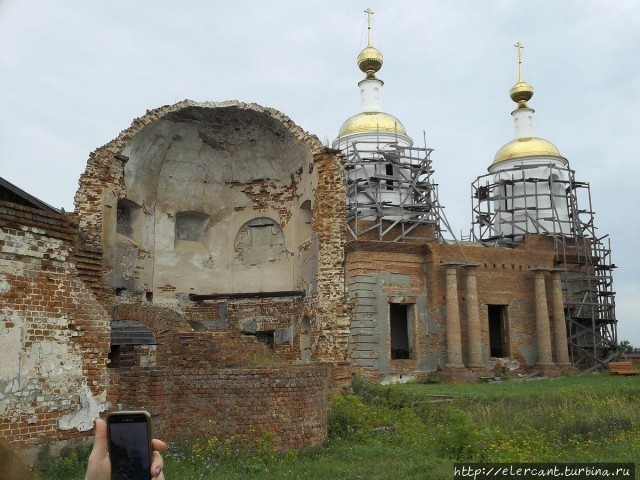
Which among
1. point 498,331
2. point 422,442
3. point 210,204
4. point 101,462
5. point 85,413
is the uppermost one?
point 210,204

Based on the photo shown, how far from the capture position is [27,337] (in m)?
7.84

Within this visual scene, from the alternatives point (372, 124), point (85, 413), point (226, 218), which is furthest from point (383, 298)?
point (85, 413)

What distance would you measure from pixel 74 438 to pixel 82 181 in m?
7.40

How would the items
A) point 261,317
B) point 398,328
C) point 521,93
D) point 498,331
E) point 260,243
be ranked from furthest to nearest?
1. point 521,93
2. point 498,331
3. point 398,328
4. point 260,243
5. point 261,317

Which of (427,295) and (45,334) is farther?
(427,295)

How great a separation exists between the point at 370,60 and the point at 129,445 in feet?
104

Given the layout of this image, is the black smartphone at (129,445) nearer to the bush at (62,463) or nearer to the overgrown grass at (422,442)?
the overgrown grass at (422,442)

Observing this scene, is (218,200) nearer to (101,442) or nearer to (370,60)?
(101,442)

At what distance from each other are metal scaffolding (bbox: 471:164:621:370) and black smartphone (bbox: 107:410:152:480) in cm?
2831

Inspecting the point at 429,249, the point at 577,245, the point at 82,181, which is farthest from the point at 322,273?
the point at 577,245

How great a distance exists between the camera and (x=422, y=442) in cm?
1046

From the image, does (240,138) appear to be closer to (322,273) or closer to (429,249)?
(322,273)

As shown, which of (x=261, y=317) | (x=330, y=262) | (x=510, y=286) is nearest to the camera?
(x=330, y=262)

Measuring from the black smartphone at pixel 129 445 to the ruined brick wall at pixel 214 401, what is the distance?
655cm
